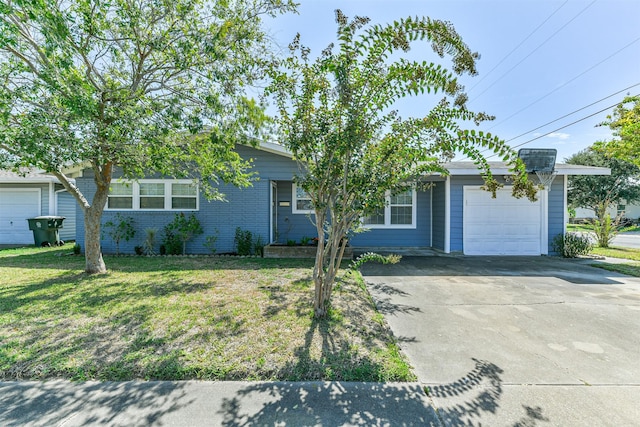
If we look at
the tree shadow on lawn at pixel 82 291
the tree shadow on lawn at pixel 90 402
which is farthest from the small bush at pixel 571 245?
the tree shadow on lawn at pixel 90 402

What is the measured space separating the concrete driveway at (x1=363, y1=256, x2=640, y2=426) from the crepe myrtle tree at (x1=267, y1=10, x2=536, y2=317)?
5.19 ft

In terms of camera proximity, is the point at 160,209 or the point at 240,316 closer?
the point at 240,316

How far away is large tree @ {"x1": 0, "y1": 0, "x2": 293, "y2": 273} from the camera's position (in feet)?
13.9

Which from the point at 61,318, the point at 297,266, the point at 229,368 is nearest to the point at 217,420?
the point at 229,368

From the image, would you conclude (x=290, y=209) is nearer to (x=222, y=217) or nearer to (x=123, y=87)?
(x=222, y=217)

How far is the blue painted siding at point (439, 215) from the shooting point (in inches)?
391

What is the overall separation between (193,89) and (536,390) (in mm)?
6951

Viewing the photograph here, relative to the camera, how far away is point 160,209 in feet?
30.6

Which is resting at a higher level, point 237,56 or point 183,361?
point 237,56

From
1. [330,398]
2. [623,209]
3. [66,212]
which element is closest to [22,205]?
[66,212]

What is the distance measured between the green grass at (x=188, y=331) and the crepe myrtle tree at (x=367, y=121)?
88cm

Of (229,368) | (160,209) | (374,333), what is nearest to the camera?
(229,368)

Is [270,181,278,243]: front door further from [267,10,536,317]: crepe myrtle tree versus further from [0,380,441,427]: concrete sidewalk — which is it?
[0,380,441,427]: concrete sidewalk

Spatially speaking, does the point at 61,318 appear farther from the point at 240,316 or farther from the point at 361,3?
the point at 361,3
